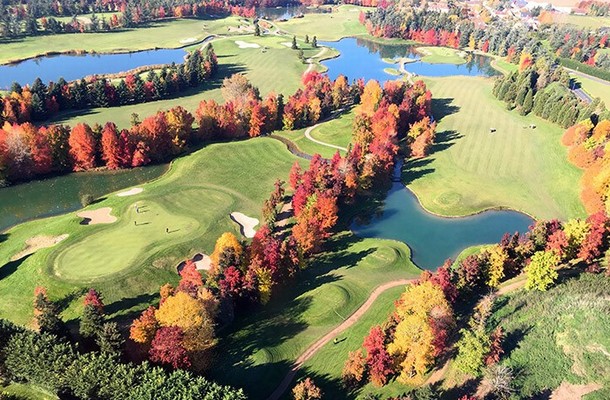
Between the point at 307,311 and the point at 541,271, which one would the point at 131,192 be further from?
the point at 541,271

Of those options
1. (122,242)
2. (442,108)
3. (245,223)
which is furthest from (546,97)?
(122,242)

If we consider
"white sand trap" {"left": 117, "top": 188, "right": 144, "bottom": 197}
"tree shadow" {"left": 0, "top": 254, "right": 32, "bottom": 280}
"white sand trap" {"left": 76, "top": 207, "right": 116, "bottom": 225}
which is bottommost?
"tree shadow" {"left": 0, "top": 254, "right": 32, "bottom": 280}

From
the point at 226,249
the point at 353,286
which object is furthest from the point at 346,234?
the point at 226,249

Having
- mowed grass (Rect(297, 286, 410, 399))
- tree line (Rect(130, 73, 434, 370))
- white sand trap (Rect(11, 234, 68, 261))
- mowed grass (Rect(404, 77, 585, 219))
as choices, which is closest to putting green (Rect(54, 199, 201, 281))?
white sand trap (Rect(11, 234, 68, 261))

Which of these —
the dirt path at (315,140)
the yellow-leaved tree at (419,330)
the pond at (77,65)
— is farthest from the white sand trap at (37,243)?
the pond at (77,65)

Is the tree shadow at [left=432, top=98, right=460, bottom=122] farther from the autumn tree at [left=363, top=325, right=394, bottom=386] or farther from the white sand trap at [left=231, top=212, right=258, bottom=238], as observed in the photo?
the autumn tree at [left=363, top=325, right=394, bottom=386]
